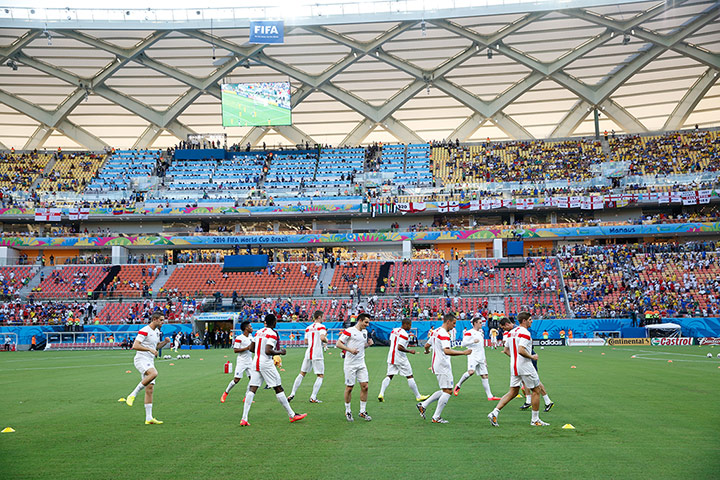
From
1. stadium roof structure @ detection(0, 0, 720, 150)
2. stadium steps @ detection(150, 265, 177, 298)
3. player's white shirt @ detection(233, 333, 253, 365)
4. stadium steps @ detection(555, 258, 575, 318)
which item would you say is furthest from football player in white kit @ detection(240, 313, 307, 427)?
stadium roof structure @ detection(0, 0, 720, 150)

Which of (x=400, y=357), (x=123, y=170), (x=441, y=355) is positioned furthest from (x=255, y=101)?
(x=441, y=355)

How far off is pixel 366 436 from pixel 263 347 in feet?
8.51

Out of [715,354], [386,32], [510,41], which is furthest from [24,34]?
[715,354]

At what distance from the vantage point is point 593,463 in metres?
8.45

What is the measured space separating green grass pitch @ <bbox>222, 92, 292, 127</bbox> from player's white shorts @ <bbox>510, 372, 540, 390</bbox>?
200 feet

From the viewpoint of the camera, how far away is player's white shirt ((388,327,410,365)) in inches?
514

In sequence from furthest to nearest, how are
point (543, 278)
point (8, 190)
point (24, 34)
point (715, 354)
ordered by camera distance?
point (8, 190)
point (24, 34)
point (543, 278)
point (715, 354)

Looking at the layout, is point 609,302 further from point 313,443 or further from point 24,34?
point 24,34

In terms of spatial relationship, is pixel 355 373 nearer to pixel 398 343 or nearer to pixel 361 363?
pixel 361 363

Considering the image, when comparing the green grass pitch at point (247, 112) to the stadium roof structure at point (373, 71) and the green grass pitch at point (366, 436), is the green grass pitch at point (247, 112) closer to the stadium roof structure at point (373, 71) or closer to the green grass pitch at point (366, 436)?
the stadium roof structure at point (373, 71)

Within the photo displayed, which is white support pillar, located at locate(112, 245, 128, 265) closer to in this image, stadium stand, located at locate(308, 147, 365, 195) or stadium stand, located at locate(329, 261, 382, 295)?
stadium stand, located at locate(308, 147, 365, 195)

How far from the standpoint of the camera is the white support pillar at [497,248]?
196 feet

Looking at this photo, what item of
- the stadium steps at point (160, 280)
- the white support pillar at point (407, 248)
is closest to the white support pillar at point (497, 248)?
the white support pillar at point (407, 248)

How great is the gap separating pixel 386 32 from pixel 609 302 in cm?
3334
